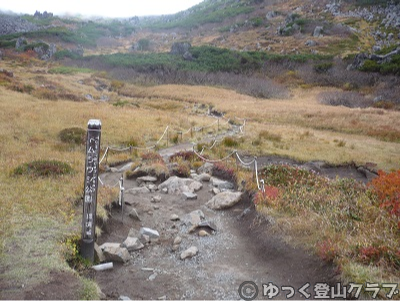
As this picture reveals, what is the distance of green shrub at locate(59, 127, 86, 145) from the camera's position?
15602 mm

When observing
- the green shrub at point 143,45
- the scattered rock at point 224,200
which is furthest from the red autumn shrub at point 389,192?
the green shrub at point 143,45

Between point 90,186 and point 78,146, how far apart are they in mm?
9639

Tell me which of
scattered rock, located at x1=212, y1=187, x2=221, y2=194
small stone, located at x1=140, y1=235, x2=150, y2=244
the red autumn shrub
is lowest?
scattered rock, located at x1=212, y1=187, x2=221, y2=194

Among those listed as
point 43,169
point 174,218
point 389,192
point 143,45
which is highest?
point 143,45

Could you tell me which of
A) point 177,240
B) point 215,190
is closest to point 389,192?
point 215,190

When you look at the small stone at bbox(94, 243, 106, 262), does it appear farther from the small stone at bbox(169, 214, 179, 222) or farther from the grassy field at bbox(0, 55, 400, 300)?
the small stone at bbox(169, 214, 179, 222)

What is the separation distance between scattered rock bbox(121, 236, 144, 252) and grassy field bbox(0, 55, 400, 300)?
1.10m

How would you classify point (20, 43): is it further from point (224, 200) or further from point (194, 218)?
point (194, 218)

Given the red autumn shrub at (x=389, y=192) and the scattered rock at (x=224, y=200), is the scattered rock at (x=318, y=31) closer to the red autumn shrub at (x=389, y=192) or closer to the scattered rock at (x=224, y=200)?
the red autumn shrub at (x=389, y=192)

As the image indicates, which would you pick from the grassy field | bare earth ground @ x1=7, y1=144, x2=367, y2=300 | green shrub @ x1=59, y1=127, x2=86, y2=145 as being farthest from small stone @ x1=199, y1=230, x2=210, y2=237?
green shrub @ x1=59, y1=127, x2=86, y2=145

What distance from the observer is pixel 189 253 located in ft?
23.1

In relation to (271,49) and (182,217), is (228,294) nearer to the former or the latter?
(182,217)

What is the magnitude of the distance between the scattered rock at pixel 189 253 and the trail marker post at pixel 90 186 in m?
1.76

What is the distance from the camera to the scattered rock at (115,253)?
671 cm
